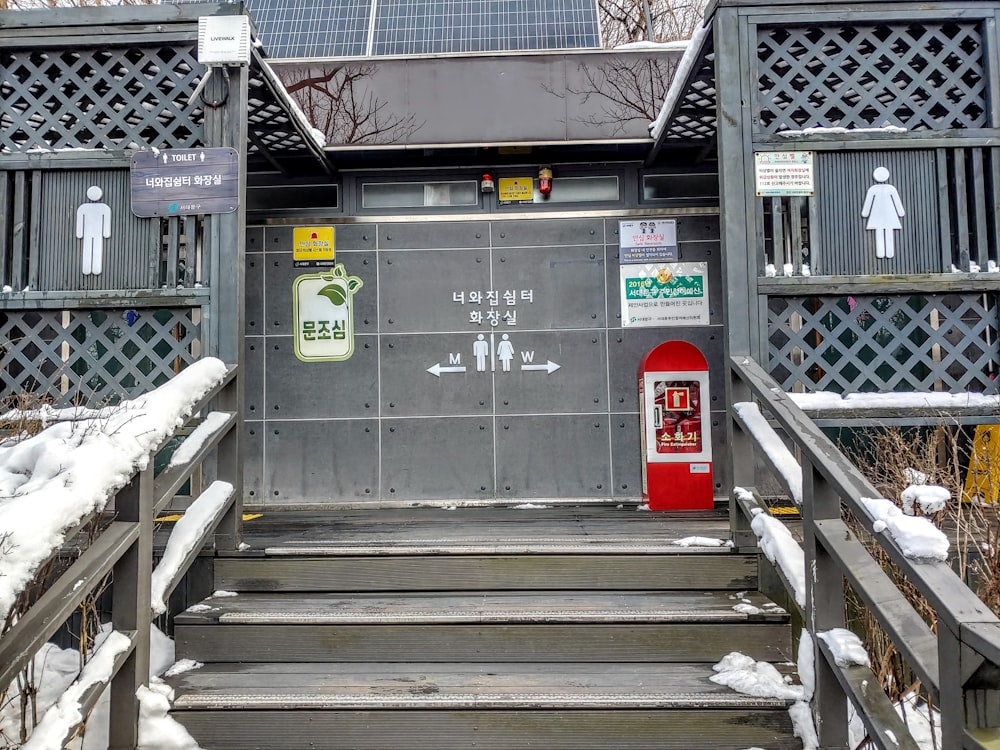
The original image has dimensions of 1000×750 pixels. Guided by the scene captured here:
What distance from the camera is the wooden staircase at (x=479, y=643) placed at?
2934 millimetres

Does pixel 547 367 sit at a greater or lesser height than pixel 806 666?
greater

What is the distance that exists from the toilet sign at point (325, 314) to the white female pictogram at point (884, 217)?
3904 mm

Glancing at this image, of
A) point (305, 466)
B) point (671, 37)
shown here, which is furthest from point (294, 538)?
point (671, 37)

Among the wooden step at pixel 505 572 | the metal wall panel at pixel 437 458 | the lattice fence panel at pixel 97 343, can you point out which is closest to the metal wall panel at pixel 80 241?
the lattice fence panel at pixel 97 343

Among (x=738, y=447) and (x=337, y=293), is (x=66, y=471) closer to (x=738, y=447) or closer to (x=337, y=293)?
(x=738, y=447)

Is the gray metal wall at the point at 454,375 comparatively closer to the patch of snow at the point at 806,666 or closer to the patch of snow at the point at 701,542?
the patch of snow at the point at 701,542

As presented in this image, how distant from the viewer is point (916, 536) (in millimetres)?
2178

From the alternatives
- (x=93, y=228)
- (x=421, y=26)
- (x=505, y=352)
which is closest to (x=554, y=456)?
(x=505, y=352)

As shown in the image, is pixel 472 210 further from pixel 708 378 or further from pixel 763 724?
pixel 763 724

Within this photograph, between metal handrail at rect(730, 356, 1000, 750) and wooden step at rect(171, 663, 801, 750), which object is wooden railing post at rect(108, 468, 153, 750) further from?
metal handrail at rect(730, 356, 1000, 750)

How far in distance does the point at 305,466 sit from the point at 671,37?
11.3 metres

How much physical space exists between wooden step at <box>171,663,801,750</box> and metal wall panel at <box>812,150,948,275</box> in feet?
7.91

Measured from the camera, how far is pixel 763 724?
9.52 ft

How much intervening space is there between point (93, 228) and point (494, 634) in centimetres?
317
